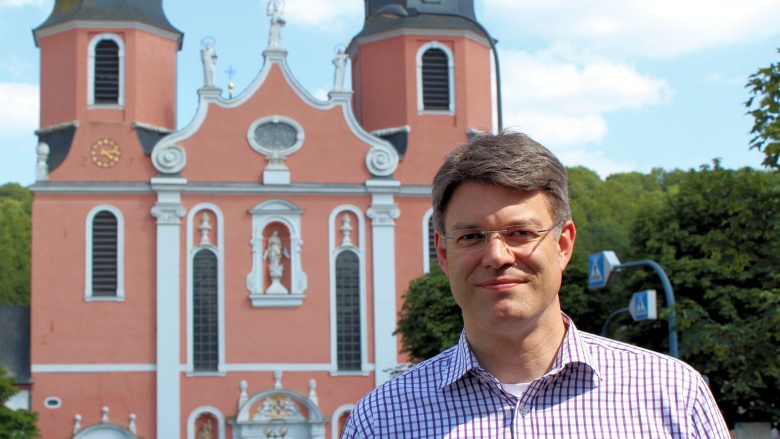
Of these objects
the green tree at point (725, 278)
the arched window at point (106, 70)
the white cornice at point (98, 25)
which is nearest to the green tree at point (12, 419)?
the arched window at point (106, 70)

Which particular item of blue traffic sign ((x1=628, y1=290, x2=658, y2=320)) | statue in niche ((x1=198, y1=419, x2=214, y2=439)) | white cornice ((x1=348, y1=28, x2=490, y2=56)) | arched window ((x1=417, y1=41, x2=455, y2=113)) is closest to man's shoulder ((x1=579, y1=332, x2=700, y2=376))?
blue traffic sign ((x1=628, y1=290, x2=658, y2=320))

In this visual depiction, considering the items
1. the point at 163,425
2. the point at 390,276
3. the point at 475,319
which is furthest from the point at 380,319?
the point at 475,319

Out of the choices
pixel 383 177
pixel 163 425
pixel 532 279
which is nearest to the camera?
pixel 532 279

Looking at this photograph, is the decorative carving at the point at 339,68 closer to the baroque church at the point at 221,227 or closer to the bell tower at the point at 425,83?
the baroque church at the point at 221,227

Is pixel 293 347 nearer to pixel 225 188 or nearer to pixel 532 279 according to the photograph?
pixel 225 188

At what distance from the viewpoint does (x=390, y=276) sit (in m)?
34.0

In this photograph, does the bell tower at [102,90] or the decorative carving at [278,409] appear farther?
the bell tower at [102,90]

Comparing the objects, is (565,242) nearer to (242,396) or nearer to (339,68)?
(242,396)

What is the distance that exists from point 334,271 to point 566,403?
31198 mm

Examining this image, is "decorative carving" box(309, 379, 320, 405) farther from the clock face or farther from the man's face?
the man's face

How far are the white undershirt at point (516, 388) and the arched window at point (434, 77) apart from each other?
32.5m

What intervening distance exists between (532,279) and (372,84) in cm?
3353

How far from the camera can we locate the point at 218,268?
33625 millimetres

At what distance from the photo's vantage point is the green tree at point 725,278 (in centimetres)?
1239
